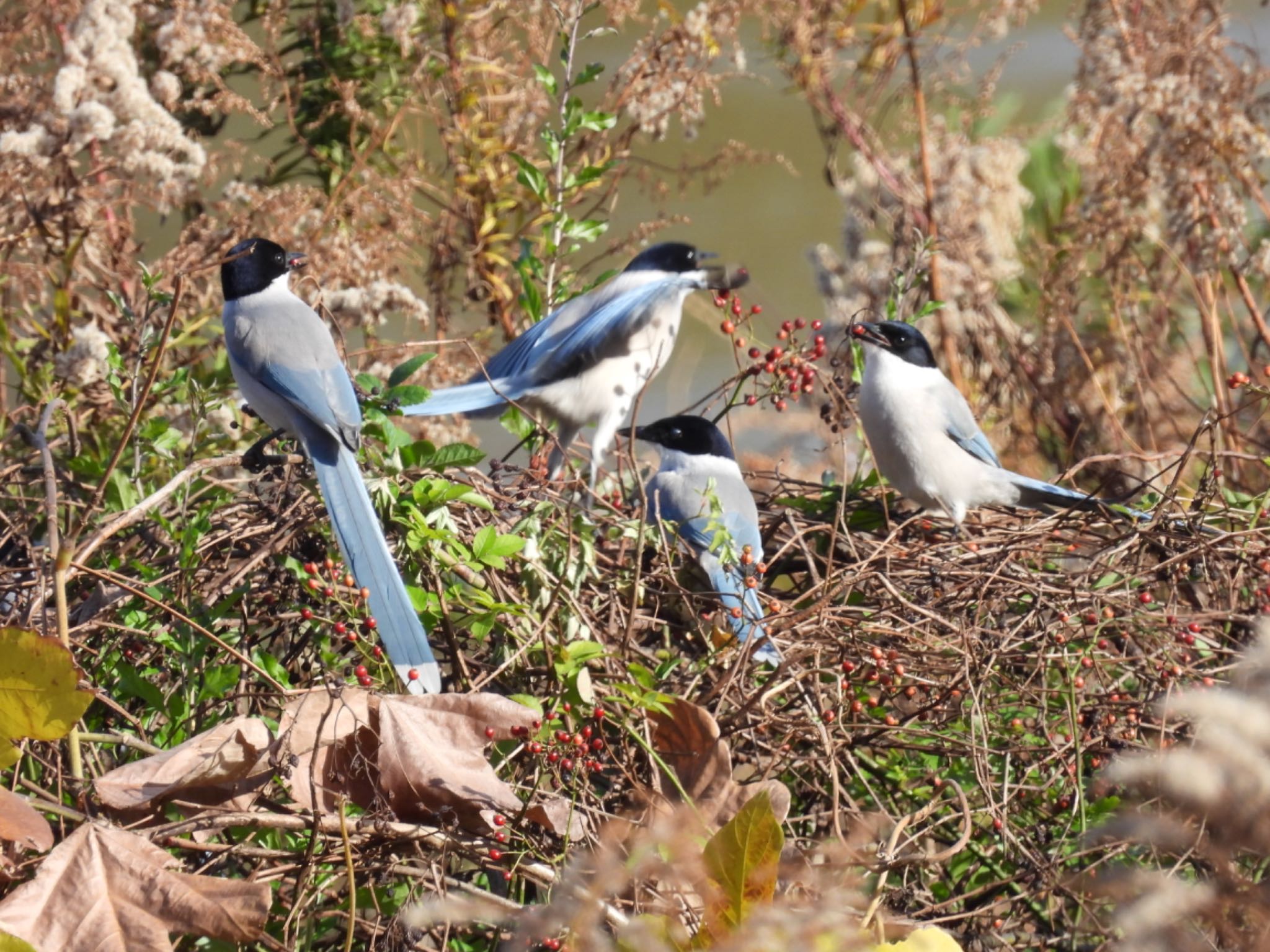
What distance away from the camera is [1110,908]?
167 cm

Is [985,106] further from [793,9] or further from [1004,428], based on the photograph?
[1004,428]

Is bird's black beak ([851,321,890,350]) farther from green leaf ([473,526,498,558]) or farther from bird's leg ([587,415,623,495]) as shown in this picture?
green leaf ([473,526,498,558])

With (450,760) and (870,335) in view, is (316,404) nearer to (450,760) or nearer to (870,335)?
(450,760)

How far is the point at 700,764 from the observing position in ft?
5.11

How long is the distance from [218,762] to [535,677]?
1.55 feet

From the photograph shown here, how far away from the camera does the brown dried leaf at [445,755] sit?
4.56ft

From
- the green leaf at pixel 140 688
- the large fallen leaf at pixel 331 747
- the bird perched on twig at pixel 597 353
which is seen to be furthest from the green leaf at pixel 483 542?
the bird perched on twig at pixel 597 353

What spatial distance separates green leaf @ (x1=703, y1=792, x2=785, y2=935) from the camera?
1093mm

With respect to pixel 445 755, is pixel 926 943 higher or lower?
higher

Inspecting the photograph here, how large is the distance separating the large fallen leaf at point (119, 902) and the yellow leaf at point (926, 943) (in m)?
0.54

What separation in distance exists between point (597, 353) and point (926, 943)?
167 cm

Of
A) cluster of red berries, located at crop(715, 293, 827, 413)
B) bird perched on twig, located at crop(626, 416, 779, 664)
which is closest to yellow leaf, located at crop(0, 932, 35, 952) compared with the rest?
bird perched on twig, located at crop(626, 416, 779, 664)

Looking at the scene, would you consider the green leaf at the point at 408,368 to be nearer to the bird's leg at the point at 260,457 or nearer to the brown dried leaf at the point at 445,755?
the bird's leg at the point at 260,457

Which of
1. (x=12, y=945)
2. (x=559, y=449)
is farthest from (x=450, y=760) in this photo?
(x=559, y=449)
